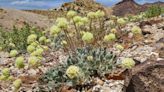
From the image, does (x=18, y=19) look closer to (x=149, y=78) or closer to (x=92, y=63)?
(x=92, y=63)

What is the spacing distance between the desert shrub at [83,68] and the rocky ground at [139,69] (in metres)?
0.21

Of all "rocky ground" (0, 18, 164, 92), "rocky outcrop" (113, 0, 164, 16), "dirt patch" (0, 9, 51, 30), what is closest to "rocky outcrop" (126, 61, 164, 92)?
"rocky ground" (0, 18, 164, 92)

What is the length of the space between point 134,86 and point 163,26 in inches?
262

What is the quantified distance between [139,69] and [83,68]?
197 centimetres

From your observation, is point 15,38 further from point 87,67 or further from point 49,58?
point 87,67

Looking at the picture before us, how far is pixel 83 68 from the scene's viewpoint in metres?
7.90

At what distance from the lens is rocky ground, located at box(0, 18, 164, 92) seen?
234 inches

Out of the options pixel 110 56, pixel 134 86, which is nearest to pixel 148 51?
pixel 110 56

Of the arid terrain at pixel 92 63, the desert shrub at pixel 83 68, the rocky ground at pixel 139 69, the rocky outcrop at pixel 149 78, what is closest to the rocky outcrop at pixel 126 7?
the rocky ground at pixel 139 69

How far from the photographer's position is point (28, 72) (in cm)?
1014

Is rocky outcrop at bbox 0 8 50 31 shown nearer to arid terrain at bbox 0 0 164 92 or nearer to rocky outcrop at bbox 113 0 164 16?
rocky outcrop at bbox 113 0 164 16

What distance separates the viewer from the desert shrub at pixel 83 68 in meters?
7.84

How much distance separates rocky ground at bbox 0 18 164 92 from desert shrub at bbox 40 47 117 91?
206 mm

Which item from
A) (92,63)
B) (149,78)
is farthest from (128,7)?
(149,78)
